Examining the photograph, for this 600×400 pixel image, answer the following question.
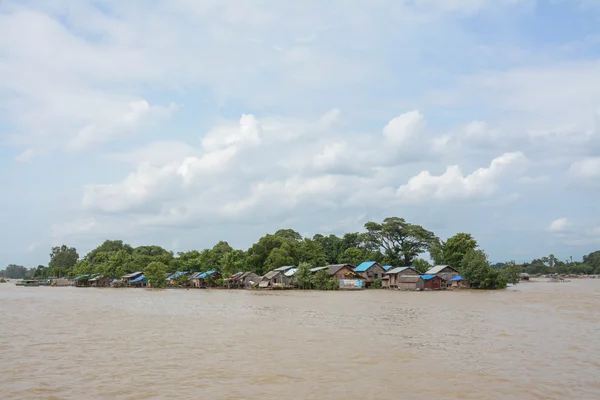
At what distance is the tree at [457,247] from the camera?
54719 mm

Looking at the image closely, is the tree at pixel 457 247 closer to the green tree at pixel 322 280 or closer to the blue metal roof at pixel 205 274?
the green tree at pixel 322 280

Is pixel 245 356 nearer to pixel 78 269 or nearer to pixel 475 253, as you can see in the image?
pixel 475 253

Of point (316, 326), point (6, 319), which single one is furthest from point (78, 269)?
point (316, 326)

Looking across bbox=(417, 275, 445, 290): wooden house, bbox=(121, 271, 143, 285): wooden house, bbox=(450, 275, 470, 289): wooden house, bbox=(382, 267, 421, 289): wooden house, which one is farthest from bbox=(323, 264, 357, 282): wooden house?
bbox=(121, 271, 143, 285): wooden house

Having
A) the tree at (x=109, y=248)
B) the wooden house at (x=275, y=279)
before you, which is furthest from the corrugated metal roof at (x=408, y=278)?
the tree at (x=109, y=248)

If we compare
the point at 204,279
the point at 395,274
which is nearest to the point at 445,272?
the point at 395,274

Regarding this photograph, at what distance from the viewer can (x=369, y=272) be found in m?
56.5

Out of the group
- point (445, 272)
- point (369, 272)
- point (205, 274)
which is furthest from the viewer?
point (205, 274)

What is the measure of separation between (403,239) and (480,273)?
20850mm

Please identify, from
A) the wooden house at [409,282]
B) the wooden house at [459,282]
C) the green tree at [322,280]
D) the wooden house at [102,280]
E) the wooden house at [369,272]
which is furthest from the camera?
the wooden house at [102,280]

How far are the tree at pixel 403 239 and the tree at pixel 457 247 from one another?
1038 cm

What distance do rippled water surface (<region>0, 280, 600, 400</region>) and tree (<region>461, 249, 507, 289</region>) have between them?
28.7 meters

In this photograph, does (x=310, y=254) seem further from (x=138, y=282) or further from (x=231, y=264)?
(x=138, y=282)

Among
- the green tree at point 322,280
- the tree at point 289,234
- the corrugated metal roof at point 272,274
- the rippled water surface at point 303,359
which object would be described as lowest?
the rippled water surface at point 303,359
